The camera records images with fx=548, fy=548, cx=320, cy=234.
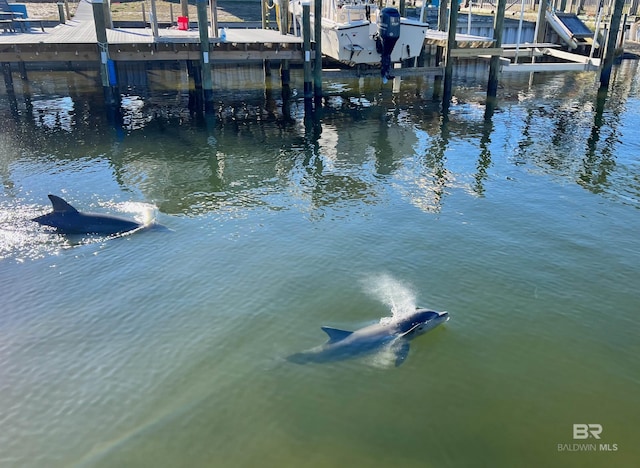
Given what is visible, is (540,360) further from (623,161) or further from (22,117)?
(22,117)

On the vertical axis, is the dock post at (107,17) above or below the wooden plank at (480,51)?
above

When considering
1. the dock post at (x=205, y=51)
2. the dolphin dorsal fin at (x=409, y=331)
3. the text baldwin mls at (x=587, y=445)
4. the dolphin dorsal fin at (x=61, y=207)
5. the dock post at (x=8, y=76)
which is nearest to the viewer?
the text baldwin mls at (x=587, y=445)

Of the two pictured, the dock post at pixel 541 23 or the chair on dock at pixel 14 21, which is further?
the dock post at pixel 541 23

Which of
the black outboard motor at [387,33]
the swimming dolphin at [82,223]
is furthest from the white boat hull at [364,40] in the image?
the swimming dolphin at [82,223]

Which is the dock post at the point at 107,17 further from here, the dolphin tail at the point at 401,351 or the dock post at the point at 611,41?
the dolphin tail at the point at 401,351

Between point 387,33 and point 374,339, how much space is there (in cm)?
1733

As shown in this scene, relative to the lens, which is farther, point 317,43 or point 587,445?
point 317,43

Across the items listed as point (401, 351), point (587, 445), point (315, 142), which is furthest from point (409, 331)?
point (315, 142)

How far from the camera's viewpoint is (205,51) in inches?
865

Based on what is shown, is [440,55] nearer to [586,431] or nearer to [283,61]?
[283,61]

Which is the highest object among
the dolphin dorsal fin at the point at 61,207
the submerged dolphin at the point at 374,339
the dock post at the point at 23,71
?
the dock post at the point at 23,71

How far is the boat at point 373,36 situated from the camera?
2295 cm

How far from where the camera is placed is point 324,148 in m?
19.8

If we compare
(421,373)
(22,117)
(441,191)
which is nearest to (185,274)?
(421,373)
